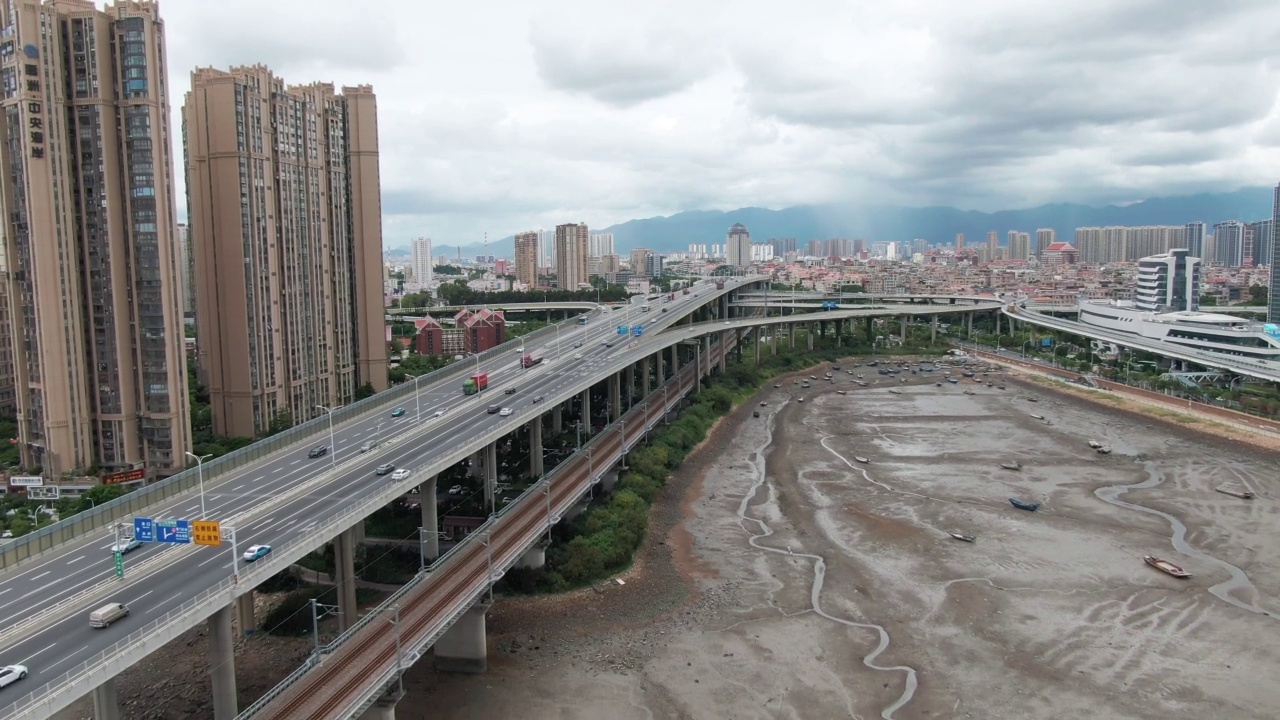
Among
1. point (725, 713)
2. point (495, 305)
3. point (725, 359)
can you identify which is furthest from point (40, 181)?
point (495, 305)

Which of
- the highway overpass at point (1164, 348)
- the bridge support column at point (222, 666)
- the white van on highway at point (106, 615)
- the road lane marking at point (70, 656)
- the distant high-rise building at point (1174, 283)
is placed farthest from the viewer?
the distant high-rise building at point (1174, 283)

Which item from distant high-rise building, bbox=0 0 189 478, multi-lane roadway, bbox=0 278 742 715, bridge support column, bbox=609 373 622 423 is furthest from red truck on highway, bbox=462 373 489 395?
distant high-rise building, bbox=0 0 189 478

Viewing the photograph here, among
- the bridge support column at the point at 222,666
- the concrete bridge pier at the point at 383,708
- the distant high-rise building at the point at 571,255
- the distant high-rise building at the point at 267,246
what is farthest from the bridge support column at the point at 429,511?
the distant high-rise building at the point at 571,255

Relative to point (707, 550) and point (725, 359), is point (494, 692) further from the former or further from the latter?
point (725, 359)

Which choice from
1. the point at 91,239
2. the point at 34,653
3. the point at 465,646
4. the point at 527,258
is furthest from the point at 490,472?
the point at 527,258

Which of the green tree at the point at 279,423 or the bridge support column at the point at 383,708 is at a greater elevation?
the green tree at the point at 279,423

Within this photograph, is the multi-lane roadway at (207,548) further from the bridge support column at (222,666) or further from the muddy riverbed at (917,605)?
the muddy riverbed at (917,605)

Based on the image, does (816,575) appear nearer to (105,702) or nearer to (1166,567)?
(1166,567)

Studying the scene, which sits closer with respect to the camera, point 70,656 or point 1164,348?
point 70,656
